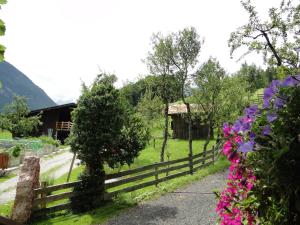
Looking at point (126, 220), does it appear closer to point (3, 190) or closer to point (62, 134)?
point (3, 190)

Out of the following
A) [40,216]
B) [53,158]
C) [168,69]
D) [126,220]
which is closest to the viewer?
[126,220]

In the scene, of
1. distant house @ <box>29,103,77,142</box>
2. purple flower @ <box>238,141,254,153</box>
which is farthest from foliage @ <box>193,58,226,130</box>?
distant house @ <box>29,103,77,142</box>

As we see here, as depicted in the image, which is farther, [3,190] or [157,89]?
[157,89]

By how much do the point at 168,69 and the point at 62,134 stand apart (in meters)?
33.6

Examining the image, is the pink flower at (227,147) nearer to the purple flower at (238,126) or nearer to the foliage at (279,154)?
the purple flower at (238,126)

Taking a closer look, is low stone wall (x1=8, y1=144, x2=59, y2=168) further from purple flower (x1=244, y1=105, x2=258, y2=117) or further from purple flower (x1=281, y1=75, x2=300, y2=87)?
purple flower (x1=281, y1=75, x2=300, y2=87)

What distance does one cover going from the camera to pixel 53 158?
35.0 m

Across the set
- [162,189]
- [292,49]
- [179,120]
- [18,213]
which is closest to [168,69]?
[292,49]

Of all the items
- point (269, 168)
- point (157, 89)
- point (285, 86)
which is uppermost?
point (157, 89)

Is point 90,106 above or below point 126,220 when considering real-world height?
above

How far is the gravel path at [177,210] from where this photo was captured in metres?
10.9

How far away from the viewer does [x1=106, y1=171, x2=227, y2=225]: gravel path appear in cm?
1095

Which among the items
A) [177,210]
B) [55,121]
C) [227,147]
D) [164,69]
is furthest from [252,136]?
[55,121]

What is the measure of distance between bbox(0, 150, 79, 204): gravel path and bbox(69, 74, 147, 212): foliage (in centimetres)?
650
